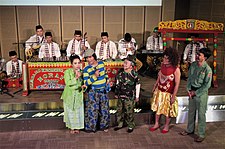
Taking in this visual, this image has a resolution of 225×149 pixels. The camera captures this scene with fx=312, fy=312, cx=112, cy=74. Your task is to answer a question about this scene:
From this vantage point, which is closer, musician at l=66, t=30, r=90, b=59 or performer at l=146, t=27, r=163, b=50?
musician at l=66, t=30, r=90, b=59

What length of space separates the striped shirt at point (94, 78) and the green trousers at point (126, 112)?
476 mm

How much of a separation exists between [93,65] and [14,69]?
2.55 metres

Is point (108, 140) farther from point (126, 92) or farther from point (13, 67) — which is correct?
point (13, 67)

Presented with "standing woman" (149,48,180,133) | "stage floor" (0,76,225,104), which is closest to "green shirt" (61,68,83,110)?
"stage floor" (0,76,225,104)

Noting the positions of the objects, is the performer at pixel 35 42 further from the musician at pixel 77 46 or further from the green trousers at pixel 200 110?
the green trousers at pixel 200 110

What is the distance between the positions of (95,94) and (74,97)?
1.11 feet

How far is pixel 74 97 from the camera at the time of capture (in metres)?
5.00

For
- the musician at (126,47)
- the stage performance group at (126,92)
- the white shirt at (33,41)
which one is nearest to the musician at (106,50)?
the musician at (126,47)

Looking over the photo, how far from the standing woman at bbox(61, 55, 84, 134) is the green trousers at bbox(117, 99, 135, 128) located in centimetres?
64

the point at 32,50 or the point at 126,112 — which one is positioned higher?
the point at 32,50

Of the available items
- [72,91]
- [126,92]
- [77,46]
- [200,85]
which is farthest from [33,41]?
[200,85]

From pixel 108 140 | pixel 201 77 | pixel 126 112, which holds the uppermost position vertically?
pixel 201 77

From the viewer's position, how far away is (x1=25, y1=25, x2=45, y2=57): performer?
6643 mm

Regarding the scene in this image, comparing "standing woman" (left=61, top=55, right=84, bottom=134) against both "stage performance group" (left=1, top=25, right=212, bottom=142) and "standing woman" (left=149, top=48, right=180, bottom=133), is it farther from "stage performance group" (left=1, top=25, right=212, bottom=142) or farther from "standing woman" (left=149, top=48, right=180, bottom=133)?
"standing woman" (left=149, top=48, right=180, bottom=133)
